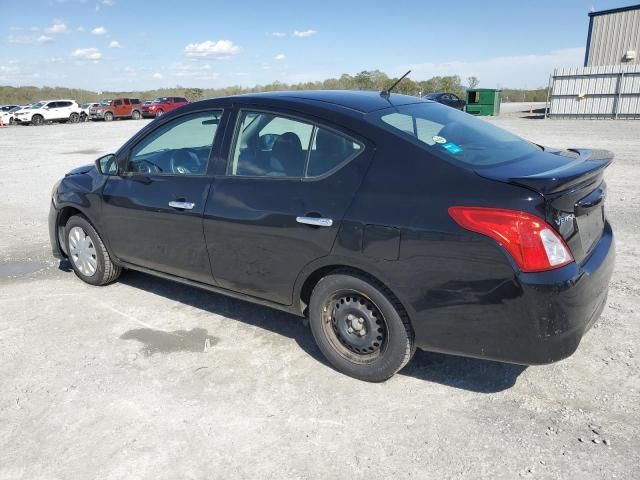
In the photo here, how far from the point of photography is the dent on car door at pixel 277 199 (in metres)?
3.03

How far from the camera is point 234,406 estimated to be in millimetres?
2984

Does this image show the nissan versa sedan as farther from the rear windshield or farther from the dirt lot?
the dirt lot

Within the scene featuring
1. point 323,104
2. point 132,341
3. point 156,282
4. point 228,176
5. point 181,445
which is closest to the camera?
point 181,445

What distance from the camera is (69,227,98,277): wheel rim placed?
4.77 meters

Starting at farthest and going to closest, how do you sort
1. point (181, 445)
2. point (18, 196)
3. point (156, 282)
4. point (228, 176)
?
point (18, 196), point (156, 282), point (228, 176), point (181, 445)

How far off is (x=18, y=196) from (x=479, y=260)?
9.71m

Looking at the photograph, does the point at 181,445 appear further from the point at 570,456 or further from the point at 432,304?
the point at 570,456

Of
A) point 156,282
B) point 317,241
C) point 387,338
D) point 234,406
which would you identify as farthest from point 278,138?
point 156,282

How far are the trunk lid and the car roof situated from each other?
0.95 meters

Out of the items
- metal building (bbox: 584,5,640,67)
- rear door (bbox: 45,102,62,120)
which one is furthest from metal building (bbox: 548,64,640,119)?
rear door (bbox: 45,102,62,120)

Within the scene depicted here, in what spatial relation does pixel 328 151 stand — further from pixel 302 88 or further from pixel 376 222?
pixel 302 88

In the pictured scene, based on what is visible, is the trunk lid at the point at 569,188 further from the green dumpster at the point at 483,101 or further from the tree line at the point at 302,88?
the tree line at the point at 302,88

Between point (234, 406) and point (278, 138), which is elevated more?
point (278, 138)

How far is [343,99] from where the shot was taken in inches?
136
